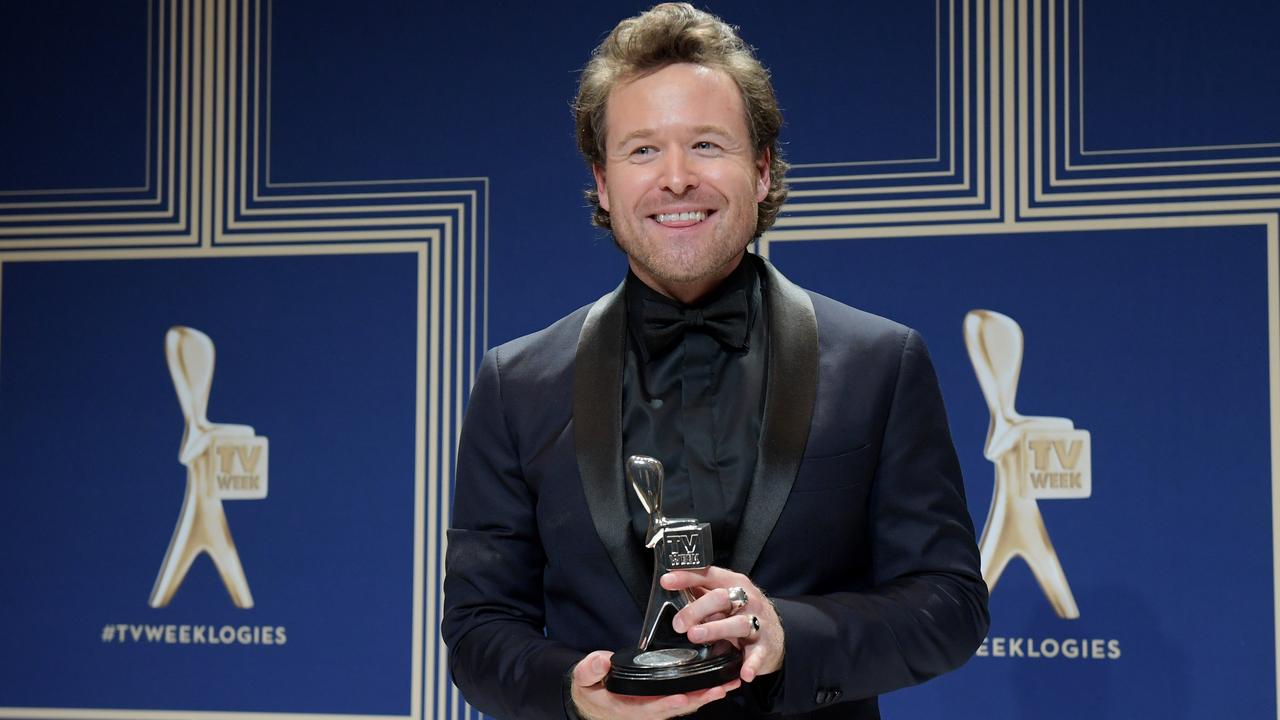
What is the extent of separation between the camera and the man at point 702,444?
1598mm

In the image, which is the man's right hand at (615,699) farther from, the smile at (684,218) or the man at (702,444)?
the smile at (684,218)

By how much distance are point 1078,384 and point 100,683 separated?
8.30ft

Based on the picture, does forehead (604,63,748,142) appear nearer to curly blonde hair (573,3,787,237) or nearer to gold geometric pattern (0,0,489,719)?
curly blonde hair (573,3,787,237)

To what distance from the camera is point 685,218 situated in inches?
67.0

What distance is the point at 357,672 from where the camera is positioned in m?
3.35

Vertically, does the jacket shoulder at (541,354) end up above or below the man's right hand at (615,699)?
above

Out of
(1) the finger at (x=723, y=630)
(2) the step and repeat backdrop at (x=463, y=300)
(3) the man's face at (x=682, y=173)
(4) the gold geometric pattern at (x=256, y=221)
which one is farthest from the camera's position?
(4) the gold geometric pattern at (x=256, y=221)

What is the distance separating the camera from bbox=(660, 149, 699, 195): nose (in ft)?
5.52

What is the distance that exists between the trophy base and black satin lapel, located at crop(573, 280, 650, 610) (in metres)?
0.21

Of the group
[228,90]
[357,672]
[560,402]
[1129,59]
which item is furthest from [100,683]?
[1129,59]

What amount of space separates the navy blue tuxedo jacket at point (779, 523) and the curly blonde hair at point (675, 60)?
239 millimetres

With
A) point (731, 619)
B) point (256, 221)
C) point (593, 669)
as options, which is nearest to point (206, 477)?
point (256, 221)

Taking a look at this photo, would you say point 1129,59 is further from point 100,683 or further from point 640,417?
point 100,683

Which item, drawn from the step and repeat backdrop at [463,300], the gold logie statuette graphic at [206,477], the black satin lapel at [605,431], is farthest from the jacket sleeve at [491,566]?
the gold logie statuette graphic at [206,477]
